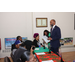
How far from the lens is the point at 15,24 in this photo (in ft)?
13.7

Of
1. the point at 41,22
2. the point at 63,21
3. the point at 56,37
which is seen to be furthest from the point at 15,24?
the point at 63,21

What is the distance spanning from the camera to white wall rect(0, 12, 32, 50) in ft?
13.3

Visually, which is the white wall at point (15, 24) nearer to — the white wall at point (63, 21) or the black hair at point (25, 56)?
the white wall at point (63, 21)

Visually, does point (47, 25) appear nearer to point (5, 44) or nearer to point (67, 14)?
point (67, 14)

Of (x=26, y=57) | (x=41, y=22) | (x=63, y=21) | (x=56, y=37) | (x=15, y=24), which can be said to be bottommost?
(x=26, y=57)

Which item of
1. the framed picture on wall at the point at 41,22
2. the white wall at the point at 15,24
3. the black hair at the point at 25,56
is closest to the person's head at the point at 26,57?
the black hair at the point at 25,56

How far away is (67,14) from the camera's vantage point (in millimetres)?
4812

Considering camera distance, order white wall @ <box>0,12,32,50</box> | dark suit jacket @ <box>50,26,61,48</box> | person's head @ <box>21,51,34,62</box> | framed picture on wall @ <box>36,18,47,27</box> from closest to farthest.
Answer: person's head @ <box>21,51,34,62</box>
dark suit jacket @ <box>50,26,61,48</box>
white wall @ <box>0,12,32,50</box>
framed picture on wall @ <box>36,18,47,27</box>

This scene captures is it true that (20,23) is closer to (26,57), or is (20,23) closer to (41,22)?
(41,22)

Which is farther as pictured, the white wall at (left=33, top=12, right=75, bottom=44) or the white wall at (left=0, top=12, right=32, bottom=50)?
the white wall at (left=33, top=12, right=75, bottom=44)

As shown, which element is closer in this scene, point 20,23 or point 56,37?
point 56,37

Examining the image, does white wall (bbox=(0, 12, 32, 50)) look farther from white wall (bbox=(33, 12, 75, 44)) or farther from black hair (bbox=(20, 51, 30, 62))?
black hair (bbox=(20, 51, 30, 62))

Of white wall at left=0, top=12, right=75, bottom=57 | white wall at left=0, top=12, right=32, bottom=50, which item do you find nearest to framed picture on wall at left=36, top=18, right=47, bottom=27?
white wall at left=0, top=12, right=75, bottom=57

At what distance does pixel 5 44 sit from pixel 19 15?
1.55 metres
